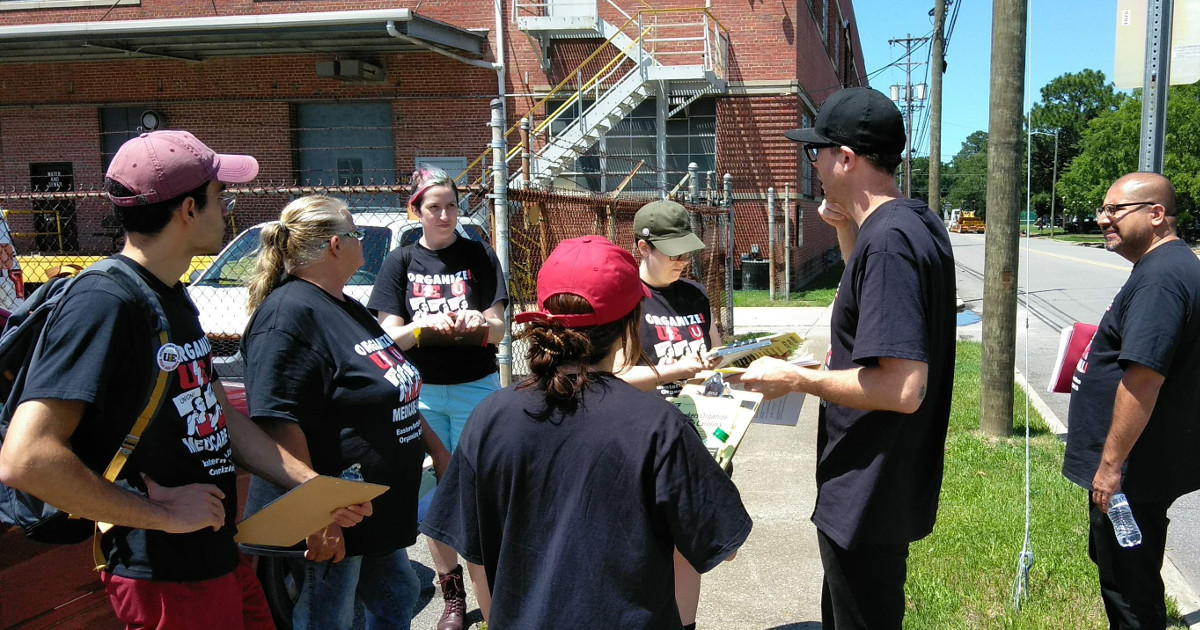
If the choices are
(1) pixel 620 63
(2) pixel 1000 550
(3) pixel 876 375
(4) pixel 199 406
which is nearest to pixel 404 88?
(1) pixel 620 63

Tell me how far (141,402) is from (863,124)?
1971 mm

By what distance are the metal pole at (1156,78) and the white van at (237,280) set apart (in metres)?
4.28

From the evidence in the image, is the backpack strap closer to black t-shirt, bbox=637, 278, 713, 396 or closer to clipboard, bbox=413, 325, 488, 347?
clipboard, bbox=413, 325, 488, 347

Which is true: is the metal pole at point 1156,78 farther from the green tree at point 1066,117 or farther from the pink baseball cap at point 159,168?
the green tree at point 1066,117

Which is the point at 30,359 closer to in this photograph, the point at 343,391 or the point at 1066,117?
the point at 343,391

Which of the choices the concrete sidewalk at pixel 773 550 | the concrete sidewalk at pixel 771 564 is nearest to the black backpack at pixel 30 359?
the concrete sidewalk at pixel 771 564

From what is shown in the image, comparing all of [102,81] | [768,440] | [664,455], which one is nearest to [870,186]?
[664,455]

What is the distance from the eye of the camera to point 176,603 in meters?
2.16

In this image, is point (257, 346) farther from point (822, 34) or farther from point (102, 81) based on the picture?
point (822, 34)

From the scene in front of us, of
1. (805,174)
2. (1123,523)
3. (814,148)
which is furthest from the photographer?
(805,174)

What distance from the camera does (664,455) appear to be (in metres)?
1.76

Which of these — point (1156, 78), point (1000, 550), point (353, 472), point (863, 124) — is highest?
point (1156, 78)

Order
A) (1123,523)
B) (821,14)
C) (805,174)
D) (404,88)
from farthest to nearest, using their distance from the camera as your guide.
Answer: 1. (821,14)
2. (805,174)
3. (404,88)
4. (1123,523)

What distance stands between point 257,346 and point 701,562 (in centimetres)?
159
